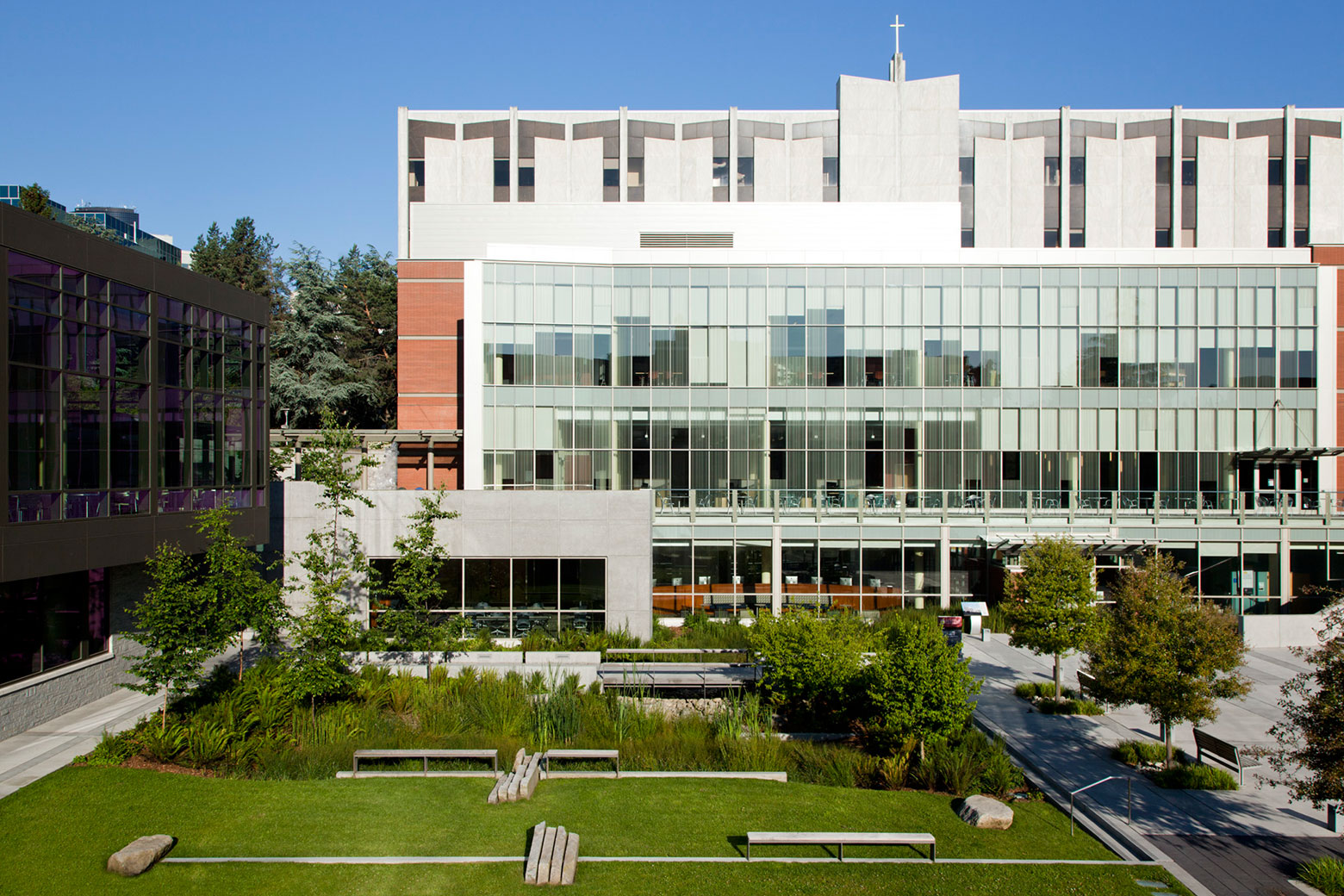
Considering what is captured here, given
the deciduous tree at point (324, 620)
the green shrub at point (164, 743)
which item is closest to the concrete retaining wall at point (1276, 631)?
the deciduous tree at point (324, 620)

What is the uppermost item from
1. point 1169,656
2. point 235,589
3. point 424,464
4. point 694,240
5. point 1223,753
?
point 694,240

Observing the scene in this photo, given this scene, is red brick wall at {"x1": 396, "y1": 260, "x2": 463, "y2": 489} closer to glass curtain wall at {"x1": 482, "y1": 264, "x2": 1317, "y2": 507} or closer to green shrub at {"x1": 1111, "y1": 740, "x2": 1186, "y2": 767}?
glass curtain wall at {"x1": 482, "y1": 264, "x2": 1317, "y2": 507}

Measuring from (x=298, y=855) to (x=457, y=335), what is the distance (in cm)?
3382

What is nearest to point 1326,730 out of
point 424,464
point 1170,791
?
point 1170,791

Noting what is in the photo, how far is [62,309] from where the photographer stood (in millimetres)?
17938

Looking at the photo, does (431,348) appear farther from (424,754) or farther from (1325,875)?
(1325,875)

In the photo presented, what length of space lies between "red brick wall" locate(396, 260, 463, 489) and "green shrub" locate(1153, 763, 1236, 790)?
110ft

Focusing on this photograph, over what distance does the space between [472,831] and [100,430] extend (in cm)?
1302

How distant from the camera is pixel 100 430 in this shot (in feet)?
61.9

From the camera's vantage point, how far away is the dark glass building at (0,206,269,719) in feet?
55.6

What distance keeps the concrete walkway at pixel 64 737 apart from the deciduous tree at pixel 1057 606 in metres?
19.6

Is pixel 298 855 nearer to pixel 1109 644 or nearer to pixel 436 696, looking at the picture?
pixel 436 696

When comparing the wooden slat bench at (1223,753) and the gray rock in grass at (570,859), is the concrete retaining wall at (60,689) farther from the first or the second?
the wooden slat bench at (1223,753)

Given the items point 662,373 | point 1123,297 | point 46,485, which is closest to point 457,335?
point 662,373
